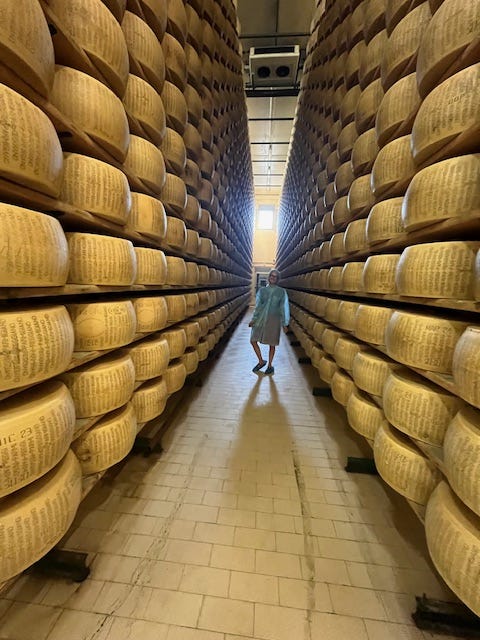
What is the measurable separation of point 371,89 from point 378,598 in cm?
260

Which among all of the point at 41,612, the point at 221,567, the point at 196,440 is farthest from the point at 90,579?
the point at 196,440

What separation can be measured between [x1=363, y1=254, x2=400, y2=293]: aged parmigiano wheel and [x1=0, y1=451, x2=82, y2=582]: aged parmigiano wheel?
1.58 meters

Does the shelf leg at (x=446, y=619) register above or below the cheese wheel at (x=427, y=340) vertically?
below

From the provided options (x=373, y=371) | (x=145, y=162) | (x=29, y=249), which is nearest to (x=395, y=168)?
(x=373, y=371)

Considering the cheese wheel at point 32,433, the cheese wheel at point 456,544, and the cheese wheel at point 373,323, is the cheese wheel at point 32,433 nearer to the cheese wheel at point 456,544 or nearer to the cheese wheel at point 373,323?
the cheese wheel at point 456,544

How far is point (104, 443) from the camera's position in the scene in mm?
1274

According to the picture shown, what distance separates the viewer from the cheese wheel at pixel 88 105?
1.08 meters

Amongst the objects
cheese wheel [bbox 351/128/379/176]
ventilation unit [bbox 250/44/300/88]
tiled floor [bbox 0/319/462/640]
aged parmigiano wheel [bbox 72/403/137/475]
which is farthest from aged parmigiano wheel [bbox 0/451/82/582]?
Answer: ventilation unit [bbox 250/44/300/88]

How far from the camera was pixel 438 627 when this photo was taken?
104cm

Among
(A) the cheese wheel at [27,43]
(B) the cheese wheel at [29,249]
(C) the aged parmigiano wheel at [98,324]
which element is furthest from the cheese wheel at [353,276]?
(A) the cheese wheel at [27,43]

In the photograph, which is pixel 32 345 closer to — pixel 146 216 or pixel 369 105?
pixel 146 216

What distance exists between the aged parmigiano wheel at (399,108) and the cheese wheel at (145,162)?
47.3 inches

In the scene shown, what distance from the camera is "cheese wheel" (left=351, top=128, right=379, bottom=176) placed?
5.97 ft

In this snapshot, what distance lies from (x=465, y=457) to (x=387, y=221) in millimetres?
1157
